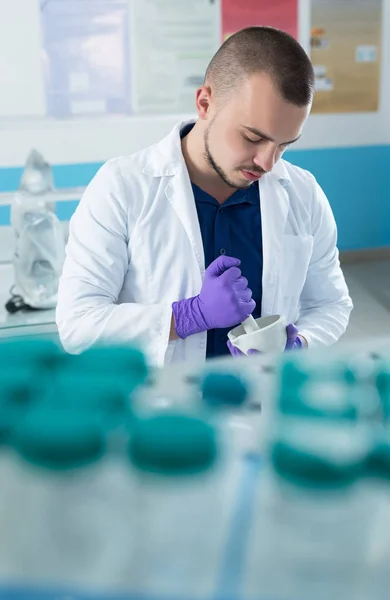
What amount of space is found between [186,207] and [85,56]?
2.44 metres

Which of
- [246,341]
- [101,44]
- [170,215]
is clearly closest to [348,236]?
[101,44]

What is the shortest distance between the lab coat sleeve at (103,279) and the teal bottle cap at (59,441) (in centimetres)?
69

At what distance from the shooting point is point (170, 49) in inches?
143

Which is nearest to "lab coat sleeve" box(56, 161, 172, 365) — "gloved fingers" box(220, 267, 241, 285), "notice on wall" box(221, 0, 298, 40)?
"gloved fingers" box(220, 267, 241, 285)

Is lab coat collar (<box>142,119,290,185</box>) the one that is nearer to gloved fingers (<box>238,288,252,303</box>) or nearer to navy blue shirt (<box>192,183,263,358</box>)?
navy blue shirt (<box>192,183,263,358</box>)

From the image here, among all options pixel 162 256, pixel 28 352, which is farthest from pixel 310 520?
pixel 162 256

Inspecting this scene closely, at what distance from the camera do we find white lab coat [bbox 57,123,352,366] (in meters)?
1.22

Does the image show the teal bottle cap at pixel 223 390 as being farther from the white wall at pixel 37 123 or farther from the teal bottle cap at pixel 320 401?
the white wall at pixel 37 123

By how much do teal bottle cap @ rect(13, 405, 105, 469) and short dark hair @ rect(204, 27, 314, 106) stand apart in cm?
82

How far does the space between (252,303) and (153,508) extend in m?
0.80

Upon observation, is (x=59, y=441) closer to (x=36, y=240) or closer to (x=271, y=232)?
(x=271, y=232)

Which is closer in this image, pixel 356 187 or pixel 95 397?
pixel 95 397

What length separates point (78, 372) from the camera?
55 cm

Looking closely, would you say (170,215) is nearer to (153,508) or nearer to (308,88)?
(308,88)
